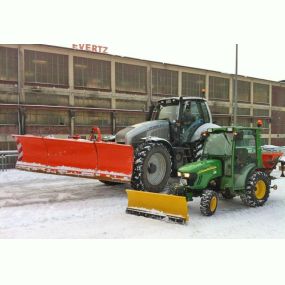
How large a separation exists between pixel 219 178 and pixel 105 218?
269 cm

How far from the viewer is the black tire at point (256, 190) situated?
7969 millimetres

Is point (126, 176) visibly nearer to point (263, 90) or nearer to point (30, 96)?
point (30, 96)

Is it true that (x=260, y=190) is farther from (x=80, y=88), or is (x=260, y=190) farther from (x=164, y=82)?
(x=164, y=82)

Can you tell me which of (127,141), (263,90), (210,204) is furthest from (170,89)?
(210,204)

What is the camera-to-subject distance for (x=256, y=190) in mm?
8227

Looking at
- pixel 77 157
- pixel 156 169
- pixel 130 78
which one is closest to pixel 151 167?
pixel 156 169

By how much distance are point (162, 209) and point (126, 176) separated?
172cm

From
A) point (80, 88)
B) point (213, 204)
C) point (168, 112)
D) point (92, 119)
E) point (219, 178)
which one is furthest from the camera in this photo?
point (92, 119)

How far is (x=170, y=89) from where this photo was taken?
97.0 ft

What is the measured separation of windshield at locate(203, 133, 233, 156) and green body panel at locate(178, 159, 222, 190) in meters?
0.35

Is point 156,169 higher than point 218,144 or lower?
lower

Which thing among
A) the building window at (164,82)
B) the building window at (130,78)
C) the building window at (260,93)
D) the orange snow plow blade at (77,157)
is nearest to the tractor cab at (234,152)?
the orange snow plow blade at (77,157)

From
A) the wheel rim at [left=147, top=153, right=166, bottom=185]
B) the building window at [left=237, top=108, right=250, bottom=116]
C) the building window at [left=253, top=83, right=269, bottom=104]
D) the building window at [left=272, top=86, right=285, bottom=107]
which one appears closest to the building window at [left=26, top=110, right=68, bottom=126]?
the wheel rim at [left=147, top=153, right=166, bottom=185]

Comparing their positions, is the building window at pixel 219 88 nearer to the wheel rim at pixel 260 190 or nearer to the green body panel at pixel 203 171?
the wheel rim at pixel 260 190
